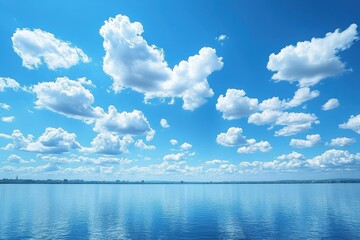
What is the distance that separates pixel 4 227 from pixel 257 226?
75.5 m

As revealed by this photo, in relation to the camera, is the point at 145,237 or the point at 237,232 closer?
the point at 145,237

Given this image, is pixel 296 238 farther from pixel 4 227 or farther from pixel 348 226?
pixel 4 227

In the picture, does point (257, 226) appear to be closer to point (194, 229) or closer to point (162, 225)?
point (194, 229)

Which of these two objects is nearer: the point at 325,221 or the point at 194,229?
the point at 194,229

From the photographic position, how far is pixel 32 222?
3022 inches

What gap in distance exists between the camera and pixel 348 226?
72688 millimetres

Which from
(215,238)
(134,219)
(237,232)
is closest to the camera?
(215,238)

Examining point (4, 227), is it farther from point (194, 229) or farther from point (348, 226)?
point (348, 226)

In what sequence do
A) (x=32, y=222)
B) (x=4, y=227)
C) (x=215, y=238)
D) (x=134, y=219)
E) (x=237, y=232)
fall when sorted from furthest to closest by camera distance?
(x=134, y=219) < (x=32, y=222) < (x=4, y=227) < (x=237, y=232) < (x=215, y=238)

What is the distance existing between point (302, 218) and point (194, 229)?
146 ft

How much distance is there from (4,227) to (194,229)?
5600cm

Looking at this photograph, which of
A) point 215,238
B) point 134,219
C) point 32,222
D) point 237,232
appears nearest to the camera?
point 215,238

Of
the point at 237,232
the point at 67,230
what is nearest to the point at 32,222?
the point at 67,230

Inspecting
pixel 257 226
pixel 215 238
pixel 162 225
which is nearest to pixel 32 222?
pixel 162 225
